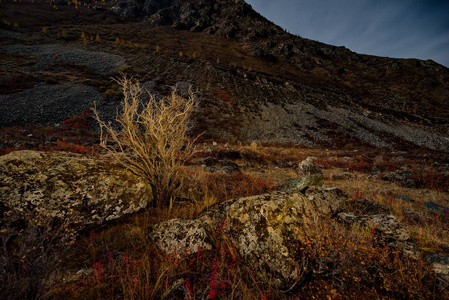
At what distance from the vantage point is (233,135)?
2370 centimetres

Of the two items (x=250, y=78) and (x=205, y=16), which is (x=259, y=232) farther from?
(x=205, y=16)

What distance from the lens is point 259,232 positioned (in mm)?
Answer: 2234

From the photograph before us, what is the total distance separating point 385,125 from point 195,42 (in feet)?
220

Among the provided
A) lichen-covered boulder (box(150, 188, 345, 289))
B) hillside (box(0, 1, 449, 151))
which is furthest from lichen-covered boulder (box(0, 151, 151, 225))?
hillside (box(0, 1, 449, 151))

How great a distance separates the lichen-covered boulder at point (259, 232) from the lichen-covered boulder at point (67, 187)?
0.79 m

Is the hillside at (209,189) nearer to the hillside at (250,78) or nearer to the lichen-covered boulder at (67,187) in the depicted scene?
the lichen-covered boulder at (67,187)

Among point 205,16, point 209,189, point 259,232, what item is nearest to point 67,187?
point 259,232

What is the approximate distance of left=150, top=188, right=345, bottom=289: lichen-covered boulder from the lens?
6.59 ft

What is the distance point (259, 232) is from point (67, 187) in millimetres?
2828

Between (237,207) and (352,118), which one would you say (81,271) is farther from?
(352,118)

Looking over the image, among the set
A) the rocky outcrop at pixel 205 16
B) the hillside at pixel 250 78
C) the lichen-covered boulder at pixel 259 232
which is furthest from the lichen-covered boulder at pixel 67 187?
the rocky outcrop at pixel 205 16

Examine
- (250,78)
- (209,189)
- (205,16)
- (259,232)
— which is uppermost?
(205,16)

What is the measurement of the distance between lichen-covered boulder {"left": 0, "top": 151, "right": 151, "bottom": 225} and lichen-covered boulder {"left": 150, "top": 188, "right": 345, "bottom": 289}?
0.79 meters

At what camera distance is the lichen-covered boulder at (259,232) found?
2.01 m
